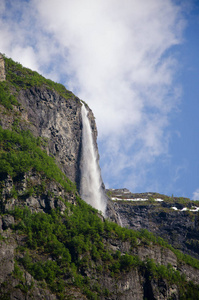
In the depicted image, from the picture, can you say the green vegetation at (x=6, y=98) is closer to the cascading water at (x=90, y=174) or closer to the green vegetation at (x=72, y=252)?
the cascading water at (x=90, y=174)

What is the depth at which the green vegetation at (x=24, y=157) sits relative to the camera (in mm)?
106625

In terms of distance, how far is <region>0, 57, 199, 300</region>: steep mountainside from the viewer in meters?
84.6

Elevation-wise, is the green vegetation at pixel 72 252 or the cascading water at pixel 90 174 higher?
the cascading water at pixel 90 174

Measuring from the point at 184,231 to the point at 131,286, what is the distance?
3606 inches

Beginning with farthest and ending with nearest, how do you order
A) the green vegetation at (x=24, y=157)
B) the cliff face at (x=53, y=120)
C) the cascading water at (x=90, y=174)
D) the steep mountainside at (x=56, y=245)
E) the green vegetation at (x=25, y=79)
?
the green vegetation at (x=25, y=79)
the cascading water at (x=90, y=174)
the cliff face at (x=53, y=120)
the green vegetation at (x=24, y=157)
the steep mountainside at (x=56, y=245)

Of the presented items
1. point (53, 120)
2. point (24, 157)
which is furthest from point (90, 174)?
point (24, 157)

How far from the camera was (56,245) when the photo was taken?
94.2m

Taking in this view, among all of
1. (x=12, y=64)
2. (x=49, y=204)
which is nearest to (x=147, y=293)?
(x=49, y=204)

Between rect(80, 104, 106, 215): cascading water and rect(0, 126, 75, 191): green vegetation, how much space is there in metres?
22.0

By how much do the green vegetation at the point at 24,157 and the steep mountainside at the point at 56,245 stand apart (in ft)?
0.86

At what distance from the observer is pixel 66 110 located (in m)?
160

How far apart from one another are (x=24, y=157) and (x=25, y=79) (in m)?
54.4

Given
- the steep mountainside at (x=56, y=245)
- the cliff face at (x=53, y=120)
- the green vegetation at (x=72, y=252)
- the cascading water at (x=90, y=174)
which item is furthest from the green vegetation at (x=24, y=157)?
the cascading water at (x=90, y=174)

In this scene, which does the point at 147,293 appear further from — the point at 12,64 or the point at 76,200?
the point at 12,64
